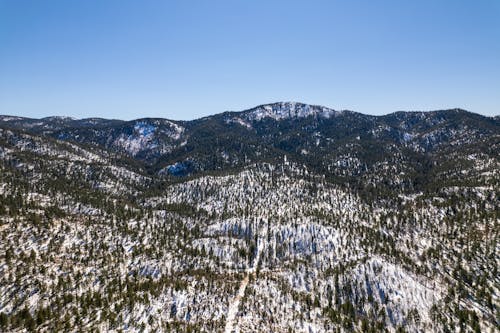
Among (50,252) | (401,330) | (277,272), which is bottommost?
(401,330)

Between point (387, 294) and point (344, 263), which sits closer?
point (387, 294)

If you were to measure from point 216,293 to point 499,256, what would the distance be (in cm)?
16423

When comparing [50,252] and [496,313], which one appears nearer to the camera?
[496,313]

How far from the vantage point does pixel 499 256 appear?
171250 mm

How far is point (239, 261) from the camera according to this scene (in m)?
178

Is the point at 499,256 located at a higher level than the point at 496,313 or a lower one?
higher

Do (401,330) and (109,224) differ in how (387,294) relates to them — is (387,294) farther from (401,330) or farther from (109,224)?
(109,224)

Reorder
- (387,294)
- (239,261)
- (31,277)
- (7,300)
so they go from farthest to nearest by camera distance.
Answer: (239,261) < (387,294) < (31,277) < (7,300)

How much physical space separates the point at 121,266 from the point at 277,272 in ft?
278

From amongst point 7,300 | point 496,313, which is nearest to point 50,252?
point 7,300

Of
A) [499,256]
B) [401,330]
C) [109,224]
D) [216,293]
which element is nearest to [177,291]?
[216,293]

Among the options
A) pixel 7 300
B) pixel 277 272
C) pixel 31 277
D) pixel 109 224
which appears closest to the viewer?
pixel 7 300

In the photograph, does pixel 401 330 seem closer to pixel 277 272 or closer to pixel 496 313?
pixel 496 313

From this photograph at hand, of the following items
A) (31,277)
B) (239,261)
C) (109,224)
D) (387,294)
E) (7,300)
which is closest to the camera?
(7,300)
